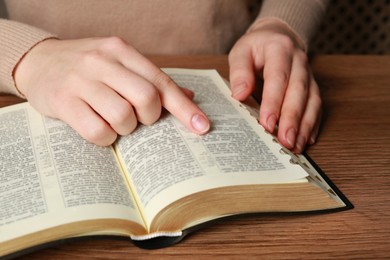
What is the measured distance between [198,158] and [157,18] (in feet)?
1.71

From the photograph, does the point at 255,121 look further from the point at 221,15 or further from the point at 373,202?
the point at 221,15

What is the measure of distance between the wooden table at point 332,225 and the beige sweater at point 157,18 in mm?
247

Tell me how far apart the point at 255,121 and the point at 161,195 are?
0.21m

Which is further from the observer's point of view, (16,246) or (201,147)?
(201,147)

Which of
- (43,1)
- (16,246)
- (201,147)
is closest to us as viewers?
(16,246)

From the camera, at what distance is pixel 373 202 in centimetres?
58

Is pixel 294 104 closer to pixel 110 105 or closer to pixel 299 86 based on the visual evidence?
pixel 299 86

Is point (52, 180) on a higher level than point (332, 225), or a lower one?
higher

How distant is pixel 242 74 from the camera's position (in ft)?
2.44

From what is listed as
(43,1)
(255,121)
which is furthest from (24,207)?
(43,1)

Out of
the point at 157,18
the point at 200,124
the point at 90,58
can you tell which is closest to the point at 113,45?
the point at 90,58

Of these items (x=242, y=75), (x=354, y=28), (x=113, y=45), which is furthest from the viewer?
(x=354, y=28)

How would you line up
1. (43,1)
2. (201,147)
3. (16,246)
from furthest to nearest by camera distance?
(43,1)
(201,147)
(16,246)

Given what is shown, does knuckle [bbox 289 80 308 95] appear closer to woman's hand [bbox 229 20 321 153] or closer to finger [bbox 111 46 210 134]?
woman's hand [bbox 229 20 321 153]
